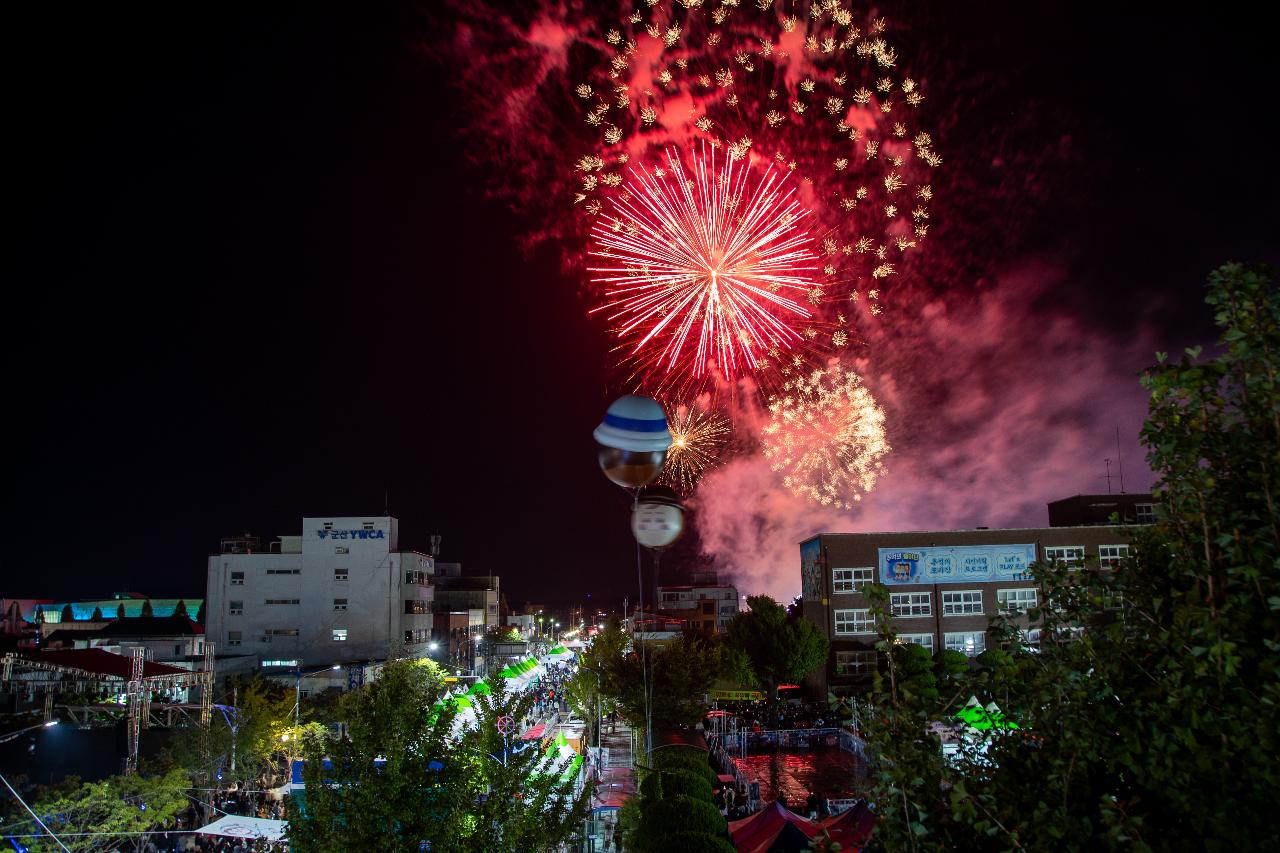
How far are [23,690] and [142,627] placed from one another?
25.1 meters

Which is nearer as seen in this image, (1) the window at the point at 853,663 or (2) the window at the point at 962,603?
(1) the window at the point at 853,663

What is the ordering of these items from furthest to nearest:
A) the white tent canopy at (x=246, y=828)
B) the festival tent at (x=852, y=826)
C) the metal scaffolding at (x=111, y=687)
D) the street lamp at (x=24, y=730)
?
the metal scaffolding at (x=111, y=687)
the street lamp at (x=24, y=730)
the white tent canopy at (x=246, y=828)
the festival tent at (x=852, y=826)

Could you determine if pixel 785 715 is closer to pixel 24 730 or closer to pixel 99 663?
pixel 99 663

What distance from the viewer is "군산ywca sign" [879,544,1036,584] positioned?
4431 centimetres

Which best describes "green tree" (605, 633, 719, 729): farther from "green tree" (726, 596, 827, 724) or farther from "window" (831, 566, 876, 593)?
"window" (831, 566, 876, 593)

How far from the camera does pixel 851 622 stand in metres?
44.0

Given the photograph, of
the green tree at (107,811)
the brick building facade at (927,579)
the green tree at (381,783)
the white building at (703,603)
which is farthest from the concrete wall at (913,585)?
the white building at (703,603)

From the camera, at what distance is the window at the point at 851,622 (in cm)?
4381

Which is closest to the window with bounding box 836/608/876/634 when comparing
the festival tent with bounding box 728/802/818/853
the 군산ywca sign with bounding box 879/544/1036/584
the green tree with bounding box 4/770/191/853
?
the 군산ywca sign with bounding box 879/544/1036/584

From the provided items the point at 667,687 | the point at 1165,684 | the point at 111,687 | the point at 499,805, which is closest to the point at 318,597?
the point at 111,687

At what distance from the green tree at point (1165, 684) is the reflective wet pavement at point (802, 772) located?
21.5 meters

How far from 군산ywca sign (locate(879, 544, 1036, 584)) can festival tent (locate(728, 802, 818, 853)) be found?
94.8ft

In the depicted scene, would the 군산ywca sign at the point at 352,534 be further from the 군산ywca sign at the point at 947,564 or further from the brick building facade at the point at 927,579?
the 군산ywca sign at the point at 947,564

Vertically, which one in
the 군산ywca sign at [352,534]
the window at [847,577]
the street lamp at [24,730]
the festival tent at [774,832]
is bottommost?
the festival tent at [774,832]
